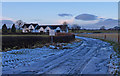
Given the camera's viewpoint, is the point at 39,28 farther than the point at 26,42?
Yes

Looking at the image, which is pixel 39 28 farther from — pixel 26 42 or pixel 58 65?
→ pixel 58 65

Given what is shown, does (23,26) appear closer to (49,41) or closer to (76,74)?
(49,41)

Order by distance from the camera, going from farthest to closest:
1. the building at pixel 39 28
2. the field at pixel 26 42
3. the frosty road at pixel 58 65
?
the building at pixel 39 28
the field at pixel 26 42
the frosty road at pixel 58 65

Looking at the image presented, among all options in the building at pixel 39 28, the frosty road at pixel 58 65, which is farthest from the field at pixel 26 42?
the building at pixel 39 28

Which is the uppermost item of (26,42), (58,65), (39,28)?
(39,28)

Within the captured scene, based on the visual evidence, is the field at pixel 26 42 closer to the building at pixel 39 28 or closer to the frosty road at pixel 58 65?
the frosty road at pixel 58 65

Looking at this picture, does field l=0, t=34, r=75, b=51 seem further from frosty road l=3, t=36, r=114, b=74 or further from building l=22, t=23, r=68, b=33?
building l=22, t=23, r=68, b=33

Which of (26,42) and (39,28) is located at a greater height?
(39,28)

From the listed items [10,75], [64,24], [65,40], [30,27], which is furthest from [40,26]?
[10,75]

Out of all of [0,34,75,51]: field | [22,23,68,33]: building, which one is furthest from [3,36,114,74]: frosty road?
[22,23,68,33]: building

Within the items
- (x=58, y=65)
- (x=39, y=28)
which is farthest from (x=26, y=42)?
(x=39, y=28)

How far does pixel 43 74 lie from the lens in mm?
Answer: 6730

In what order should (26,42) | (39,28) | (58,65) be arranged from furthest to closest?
(39,28) → (26,42) → (58,65)

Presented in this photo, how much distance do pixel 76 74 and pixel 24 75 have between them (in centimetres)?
266
